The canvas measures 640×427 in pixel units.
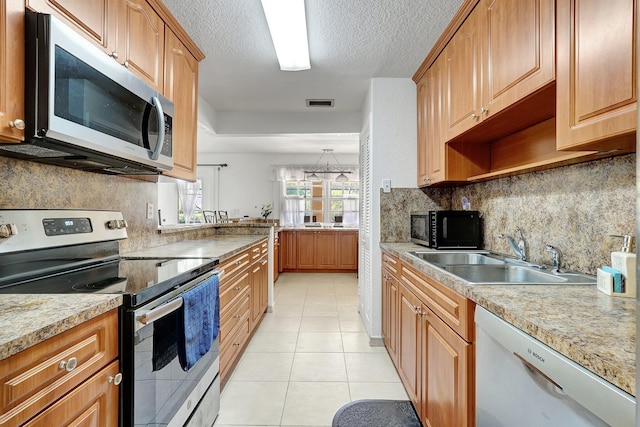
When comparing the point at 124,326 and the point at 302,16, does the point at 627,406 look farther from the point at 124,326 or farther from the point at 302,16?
the point at 302,16

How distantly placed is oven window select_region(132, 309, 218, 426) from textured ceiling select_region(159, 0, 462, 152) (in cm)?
177

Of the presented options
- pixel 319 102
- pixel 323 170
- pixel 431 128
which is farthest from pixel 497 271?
pixel 323 170

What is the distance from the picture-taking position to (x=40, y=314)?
0.79 metres

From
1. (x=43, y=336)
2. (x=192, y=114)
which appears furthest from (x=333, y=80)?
(x=43, y=336)

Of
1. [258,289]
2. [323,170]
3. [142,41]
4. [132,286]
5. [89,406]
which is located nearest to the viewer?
[89,406]

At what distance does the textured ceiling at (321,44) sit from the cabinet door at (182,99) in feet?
0.57

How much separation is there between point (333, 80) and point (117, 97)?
6.47 feet

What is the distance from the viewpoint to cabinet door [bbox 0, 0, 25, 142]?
38.4 inches

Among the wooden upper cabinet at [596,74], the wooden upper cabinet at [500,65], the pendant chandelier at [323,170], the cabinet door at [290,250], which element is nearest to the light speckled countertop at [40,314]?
→ the wooden upper cabinet at [596,74]

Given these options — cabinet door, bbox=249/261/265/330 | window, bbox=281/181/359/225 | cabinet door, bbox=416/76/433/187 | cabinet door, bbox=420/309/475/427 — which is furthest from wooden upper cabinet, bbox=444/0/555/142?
window, bbox=281/181/359/225

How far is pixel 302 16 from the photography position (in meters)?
1.94

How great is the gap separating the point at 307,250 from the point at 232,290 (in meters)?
4.10

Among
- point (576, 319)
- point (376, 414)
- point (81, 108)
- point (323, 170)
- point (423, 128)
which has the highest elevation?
point (323, 170)

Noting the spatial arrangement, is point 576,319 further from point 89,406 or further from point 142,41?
point 142,41
